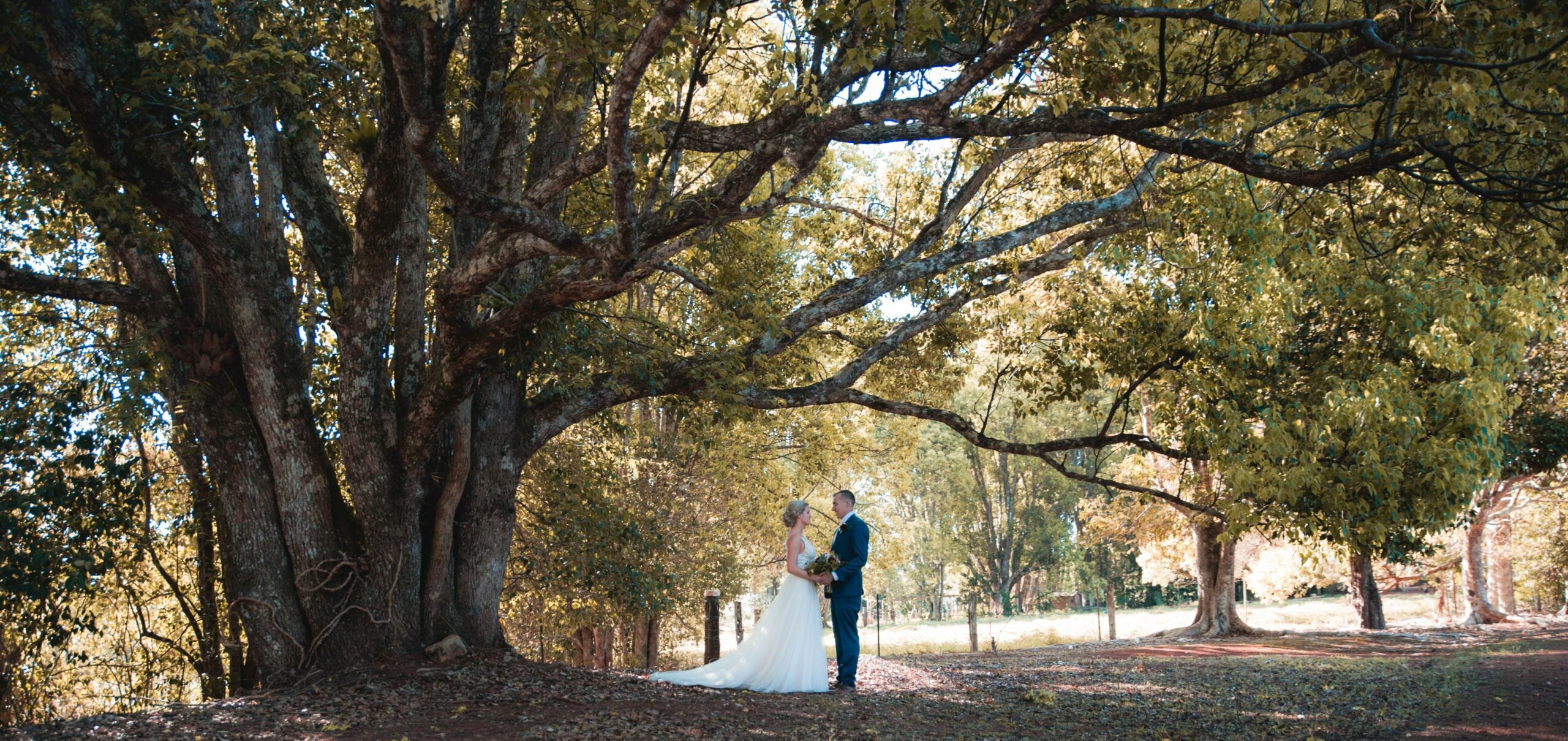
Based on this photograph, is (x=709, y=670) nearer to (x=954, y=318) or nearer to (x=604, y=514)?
(x=604, y=514)

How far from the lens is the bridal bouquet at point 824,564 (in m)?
8.79

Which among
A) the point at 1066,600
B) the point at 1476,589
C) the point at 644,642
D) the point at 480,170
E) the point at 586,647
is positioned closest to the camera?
the point at 480,170

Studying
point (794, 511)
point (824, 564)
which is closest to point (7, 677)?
point (794, 511)

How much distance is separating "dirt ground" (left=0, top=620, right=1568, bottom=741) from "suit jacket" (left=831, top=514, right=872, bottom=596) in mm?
1037

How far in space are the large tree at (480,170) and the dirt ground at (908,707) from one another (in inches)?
42.9

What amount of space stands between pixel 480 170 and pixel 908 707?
20.0 feet

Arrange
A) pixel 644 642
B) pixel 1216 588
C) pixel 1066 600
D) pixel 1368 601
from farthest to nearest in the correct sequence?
pixel 1066 600 → pixel 1368 601 → pixel 1216 588 → pixel 644 642

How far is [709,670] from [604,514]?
120 inches

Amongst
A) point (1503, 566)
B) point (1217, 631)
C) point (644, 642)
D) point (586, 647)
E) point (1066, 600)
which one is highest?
point (1503, 566)

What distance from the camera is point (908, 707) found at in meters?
7.90

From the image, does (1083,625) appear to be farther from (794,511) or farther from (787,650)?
(794,511)

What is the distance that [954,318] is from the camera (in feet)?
41.9

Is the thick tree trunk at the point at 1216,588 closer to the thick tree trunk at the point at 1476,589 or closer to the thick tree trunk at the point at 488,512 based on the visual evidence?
the thick tree trunk at the point at 1476,589

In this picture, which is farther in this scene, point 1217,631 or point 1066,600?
point 1066,600
